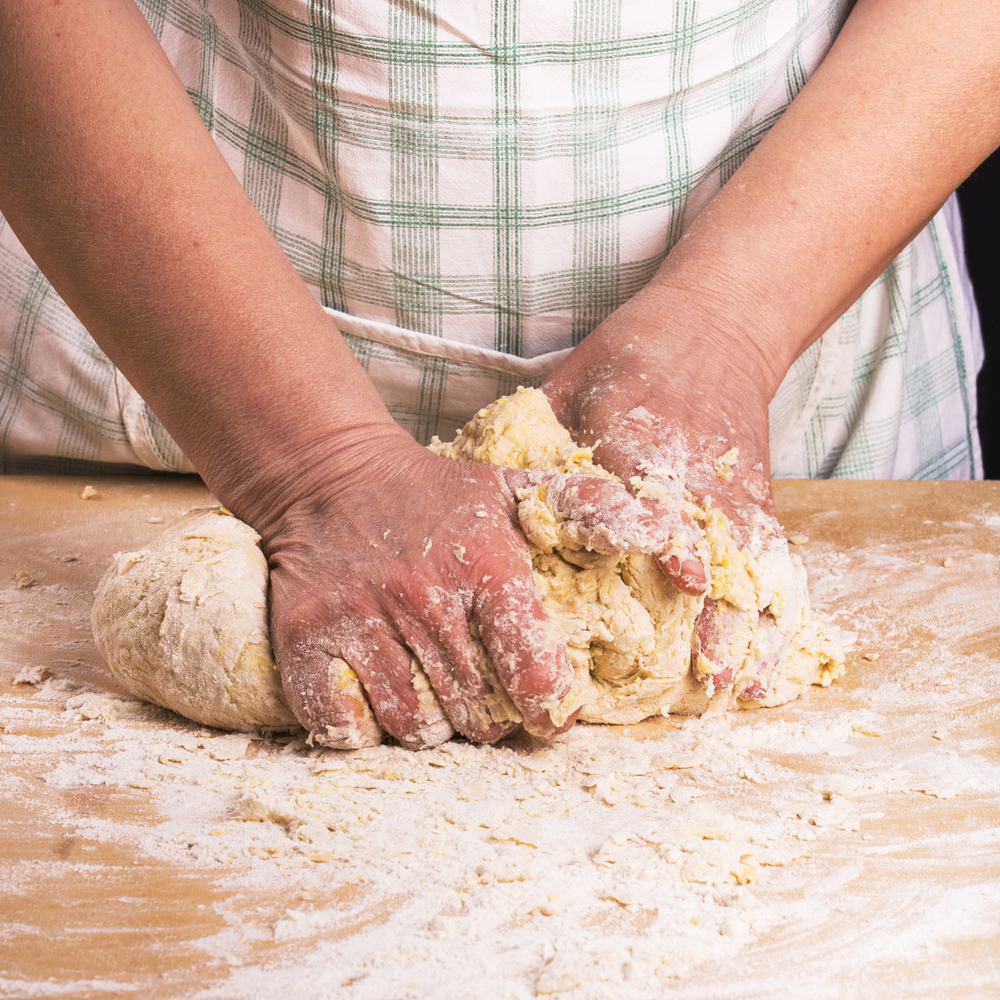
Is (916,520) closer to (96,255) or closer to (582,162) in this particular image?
(582,162)

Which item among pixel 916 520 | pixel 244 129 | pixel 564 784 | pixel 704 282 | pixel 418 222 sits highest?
pixel 244 129

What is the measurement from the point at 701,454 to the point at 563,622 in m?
0.27

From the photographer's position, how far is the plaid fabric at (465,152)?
1.31 metres

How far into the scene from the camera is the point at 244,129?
56.5 inches

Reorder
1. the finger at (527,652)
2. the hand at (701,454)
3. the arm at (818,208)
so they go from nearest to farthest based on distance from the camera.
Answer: the finger at (527,652)
the hand at (701,454)
the arm at (818,208)

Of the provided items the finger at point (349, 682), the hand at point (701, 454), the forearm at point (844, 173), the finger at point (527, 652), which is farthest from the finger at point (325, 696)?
the forearm at point (844, 173)

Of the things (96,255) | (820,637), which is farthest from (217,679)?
(820,637)

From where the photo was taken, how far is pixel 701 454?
1.10m

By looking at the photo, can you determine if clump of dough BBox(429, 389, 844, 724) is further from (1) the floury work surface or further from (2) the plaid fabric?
(2) the plaid fabric

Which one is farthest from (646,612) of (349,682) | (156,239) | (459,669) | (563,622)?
(156,239)

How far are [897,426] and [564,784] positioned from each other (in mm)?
1291

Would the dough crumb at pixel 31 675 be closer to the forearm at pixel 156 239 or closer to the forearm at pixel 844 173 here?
the forearm at pixel 156 239

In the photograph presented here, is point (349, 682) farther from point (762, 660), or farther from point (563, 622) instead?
point (762, 660)

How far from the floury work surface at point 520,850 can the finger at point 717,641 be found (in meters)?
0.06
